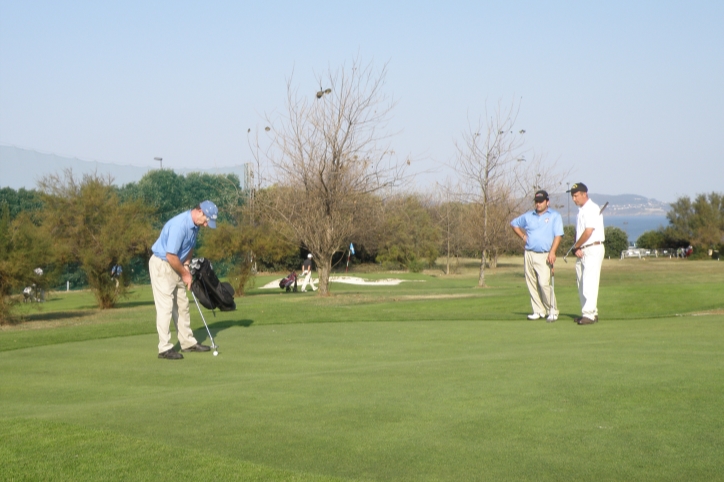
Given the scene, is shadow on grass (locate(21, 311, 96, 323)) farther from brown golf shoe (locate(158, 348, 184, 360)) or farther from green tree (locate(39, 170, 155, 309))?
brown golf shoe (locate(158, 348, 184, 360))

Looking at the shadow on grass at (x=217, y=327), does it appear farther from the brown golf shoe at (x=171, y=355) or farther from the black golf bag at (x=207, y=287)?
the brown golf shoe at (x=171, y=355)

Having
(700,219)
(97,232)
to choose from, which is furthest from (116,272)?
(700,219)

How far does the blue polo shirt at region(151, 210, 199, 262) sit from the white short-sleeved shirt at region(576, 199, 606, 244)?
5840mm

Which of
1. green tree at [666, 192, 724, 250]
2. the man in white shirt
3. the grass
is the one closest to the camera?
the grass

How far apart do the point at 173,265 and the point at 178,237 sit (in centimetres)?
35

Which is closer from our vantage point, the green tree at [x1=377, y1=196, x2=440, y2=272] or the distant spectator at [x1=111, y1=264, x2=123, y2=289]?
the distant spectator at [x1=111, y1=264, x2=123, y2=289]

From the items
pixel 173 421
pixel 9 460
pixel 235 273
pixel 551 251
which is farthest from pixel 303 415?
pixel 235 273

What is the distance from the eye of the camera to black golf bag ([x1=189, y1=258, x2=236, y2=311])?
34.3 ft

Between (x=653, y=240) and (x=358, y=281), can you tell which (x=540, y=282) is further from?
(x=653, y=240)

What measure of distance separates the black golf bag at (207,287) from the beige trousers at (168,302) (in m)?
0.25

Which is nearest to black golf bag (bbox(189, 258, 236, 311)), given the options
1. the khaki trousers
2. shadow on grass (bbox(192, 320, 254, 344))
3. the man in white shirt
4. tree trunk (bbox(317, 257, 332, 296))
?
shadow on grass (bbox(192, 320, 254, 344))

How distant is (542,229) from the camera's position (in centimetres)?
1285

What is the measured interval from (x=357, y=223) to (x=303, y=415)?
19.6 meters

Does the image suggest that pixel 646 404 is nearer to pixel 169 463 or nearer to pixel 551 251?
pixel 169 463
